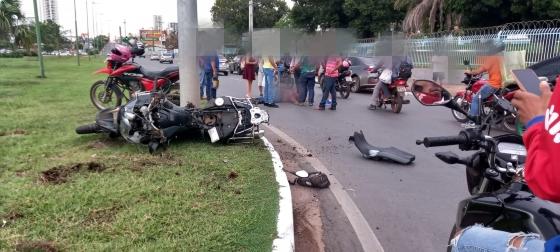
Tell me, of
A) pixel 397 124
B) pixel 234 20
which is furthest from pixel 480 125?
pixel 397 124

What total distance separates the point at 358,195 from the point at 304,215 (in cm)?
87

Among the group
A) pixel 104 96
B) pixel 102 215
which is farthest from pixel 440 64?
pixel 104 96

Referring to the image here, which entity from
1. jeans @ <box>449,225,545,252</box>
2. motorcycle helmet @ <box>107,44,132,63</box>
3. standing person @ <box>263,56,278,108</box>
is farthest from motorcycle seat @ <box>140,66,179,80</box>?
jeans @ <box>449,225,545,252</box>

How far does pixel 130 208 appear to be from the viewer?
375cm

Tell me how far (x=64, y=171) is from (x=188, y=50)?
285 cm

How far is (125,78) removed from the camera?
9.44m

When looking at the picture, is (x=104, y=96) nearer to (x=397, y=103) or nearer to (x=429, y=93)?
(x=397, y=103)

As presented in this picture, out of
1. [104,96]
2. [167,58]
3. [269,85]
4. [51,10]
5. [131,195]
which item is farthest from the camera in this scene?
[51,10]

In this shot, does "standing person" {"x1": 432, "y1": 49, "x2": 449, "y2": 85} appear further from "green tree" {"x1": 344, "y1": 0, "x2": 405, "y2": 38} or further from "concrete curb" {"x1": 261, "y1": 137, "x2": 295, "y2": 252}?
"concrete curb" {"x1": 261, "y1": 137, "x2": 295, "y2": 252}

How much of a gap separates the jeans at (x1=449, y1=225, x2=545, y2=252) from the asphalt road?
171 centimetres

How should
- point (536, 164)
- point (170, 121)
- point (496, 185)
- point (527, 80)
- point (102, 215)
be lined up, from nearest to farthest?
1. point (536, 164)
2. point (527, 80)
3. point (496, 185)
4. point (102, 215)
5. point (170, 121)

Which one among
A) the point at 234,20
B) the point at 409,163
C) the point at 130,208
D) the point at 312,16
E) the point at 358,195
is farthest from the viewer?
the point at 234,20

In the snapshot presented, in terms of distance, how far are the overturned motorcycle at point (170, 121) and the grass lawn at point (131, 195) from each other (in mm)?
181

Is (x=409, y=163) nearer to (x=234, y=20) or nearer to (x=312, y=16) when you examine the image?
(x=312, y=16)
